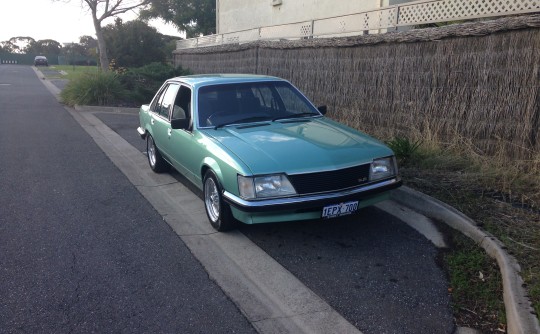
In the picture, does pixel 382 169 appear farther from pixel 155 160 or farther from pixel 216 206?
pixel 155 160

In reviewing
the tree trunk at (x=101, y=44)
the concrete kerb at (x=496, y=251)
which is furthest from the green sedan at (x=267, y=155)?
the tree trunk at (x=101, y=44)

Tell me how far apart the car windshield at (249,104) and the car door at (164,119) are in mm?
879

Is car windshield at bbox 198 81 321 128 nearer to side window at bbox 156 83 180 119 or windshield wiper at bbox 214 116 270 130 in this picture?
windshield wiper at bbox 214 116 270 130

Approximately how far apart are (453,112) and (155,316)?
581 centimetres

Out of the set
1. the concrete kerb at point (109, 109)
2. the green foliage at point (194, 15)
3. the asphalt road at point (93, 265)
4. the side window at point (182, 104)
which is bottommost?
the asphalt road at point (93, 265)

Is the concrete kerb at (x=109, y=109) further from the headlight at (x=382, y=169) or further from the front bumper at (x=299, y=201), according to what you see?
the headlight at (x=382, y=169)

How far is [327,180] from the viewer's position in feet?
14.0

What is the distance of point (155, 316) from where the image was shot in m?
3.31

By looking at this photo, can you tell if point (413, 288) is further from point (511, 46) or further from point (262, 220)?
point (511, 46)

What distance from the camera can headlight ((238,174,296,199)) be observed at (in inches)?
164

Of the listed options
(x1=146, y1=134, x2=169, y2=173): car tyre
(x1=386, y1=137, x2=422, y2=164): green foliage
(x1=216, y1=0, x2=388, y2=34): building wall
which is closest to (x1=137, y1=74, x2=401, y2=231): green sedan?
(x1=146, y1=134, x2=169, y2=173): car tyre

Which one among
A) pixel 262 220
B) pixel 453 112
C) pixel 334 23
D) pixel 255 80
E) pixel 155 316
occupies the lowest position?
pixel 155 316

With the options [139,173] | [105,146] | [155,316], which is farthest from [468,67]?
[105,146]

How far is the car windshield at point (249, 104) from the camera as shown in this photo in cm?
550
